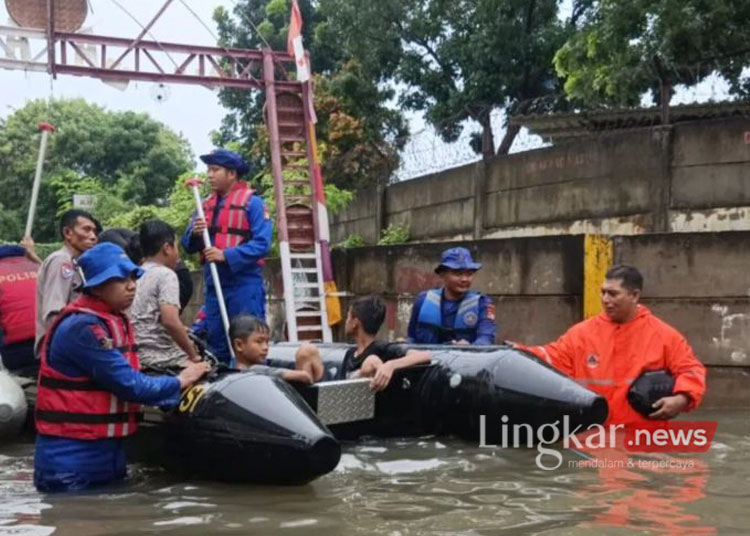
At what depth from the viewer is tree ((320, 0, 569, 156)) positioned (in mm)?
17344

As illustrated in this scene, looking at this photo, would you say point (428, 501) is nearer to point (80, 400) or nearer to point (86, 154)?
point (80, 400)

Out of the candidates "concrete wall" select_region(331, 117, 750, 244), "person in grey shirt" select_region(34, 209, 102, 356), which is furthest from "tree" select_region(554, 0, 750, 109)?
"person in grey shirt" select_region(34, 209, 102, 356)

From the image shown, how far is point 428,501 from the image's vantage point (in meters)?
4.05

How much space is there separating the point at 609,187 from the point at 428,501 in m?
6.91

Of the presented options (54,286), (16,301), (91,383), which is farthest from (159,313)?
(16,301)

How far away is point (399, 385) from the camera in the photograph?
5.47 meters

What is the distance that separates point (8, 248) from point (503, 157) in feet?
22.5

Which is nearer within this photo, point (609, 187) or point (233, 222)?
point (233, 222)

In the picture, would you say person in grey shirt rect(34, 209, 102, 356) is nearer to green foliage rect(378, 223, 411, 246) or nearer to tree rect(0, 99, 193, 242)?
green foliage rect(378, 223, 411, 246)

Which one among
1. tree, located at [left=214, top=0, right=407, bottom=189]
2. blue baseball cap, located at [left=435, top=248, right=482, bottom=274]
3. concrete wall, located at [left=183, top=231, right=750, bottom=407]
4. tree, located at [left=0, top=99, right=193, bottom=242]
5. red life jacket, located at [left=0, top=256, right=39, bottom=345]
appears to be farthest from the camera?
tree, located at [left=0, top=99, right=193, bottom=242]

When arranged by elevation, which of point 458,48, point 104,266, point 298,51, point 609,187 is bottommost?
point 104,266

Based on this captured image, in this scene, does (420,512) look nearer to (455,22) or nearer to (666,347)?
(666,347)

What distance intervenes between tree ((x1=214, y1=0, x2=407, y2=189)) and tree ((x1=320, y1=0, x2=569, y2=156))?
58 centimetres

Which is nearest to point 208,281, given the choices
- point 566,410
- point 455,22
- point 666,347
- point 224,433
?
point 224,433
